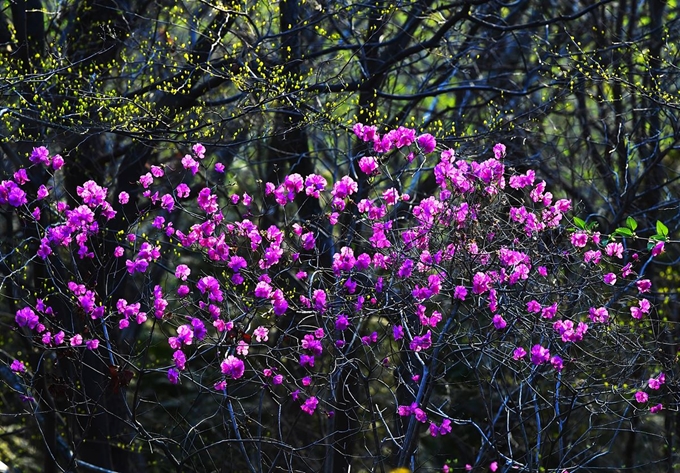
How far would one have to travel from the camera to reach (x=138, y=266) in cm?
565

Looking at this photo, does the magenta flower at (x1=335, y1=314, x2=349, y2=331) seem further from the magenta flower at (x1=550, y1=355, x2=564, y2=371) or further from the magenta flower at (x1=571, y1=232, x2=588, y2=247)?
the magenta flower at (x1=571, y1=232, x2=588, y2=247)

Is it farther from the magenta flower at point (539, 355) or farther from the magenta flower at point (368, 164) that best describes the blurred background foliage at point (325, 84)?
the magenta flower at point (539, 355)

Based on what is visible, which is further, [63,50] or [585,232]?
[63,50]

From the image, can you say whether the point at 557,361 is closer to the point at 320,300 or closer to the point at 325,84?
the point at 320,300

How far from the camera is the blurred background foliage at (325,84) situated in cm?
719

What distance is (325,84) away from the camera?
23.8 feet

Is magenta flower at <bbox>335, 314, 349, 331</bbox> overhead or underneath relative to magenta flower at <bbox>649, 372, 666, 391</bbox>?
overhead

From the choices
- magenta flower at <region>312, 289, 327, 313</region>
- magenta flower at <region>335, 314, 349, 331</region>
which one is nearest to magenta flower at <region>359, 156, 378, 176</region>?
magenta flower at <region>312, 289, 327, 313</region>

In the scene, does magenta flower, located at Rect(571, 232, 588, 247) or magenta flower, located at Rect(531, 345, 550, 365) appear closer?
magenta flower, located at Rect(531, 345, 550, 365)

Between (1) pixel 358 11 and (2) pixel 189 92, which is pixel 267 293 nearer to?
(2) pixel 189 92

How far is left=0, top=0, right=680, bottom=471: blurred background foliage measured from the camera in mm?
7188

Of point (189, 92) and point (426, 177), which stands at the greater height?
point (189, 92)

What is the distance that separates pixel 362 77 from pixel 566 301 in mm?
3858

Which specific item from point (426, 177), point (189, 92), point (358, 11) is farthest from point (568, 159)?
point (189, 92)
